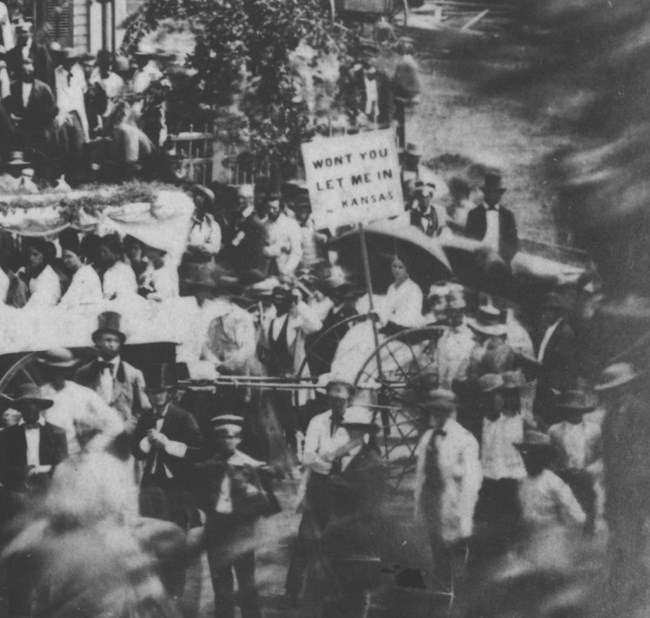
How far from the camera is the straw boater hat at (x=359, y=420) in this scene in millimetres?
5277

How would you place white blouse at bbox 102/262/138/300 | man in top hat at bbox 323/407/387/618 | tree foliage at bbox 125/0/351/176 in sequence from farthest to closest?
white blouse at bbox 102/262/138/300, tree foliage at bbox 125/0/351/176, man in top hat at bbox 323/407/387/618

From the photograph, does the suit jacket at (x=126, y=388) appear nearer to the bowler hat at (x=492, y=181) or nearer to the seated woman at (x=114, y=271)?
the seated woman at (x=114, y=271)

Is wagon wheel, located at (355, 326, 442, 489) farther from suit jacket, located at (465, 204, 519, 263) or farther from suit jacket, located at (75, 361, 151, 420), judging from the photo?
suit jacket, located at (75, 361, 151, 420)

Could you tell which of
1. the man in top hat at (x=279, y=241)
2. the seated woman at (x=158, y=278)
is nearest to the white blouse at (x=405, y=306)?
the man in top hat at (x=279, y=241)

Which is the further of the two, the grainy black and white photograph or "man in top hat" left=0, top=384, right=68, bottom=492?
"man in top hat" left=0, top=384, right=68, bottom=492

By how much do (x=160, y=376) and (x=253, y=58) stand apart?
1990 mm

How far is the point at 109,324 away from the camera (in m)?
5.41

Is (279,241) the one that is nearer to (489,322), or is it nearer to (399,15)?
(489,322)

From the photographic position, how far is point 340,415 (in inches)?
209

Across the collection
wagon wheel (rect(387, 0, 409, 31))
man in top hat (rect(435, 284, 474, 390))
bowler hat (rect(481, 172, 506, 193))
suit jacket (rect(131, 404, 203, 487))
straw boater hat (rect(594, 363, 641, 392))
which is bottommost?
suit jacket (rect(131, 404, 203, 487))

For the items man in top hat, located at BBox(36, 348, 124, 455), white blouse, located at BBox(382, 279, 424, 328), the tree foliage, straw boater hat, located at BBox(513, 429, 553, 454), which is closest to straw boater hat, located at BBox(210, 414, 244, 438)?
man in top hat, located at BBox(36, 348, 124, 455)

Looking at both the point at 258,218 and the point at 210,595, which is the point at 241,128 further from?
the point at 210,595

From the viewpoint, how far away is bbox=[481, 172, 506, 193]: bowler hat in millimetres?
5266

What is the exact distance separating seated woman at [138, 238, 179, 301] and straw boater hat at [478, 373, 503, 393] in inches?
74.6
